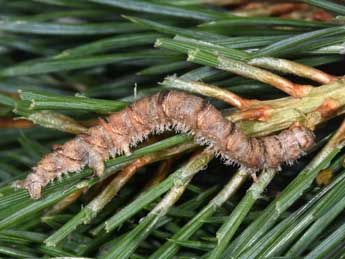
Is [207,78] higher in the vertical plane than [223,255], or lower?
higher

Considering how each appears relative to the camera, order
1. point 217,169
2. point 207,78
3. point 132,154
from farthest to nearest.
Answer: point 217,169, point 207,78, point 132,154

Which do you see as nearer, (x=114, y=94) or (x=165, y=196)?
(x=165, y=196)

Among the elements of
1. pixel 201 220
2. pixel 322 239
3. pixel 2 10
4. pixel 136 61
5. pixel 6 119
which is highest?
pixel 2 10

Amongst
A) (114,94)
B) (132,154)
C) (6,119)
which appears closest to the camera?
(132,154)

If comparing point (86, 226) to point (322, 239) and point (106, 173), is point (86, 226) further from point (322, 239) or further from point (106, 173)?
point (322, 239)

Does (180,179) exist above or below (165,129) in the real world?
below

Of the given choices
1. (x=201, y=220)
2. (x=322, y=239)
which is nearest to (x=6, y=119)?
(x=201, y=220)
